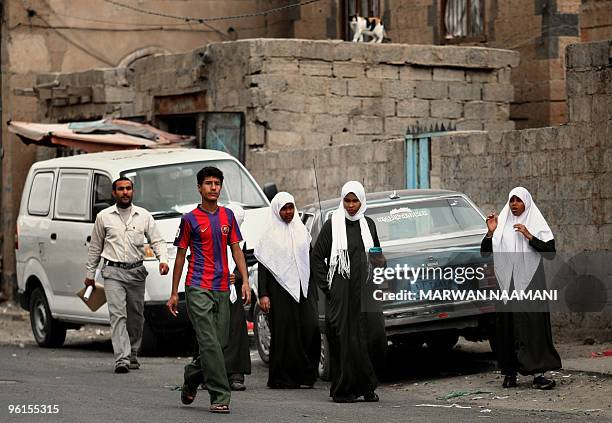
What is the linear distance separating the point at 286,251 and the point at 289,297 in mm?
452

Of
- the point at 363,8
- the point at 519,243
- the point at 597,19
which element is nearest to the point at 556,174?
the point at 597,19

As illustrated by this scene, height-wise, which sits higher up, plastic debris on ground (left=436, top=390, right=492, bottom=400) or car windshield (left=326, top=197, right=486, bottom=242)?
car windshield (left=326, top=197, right=486, bottom=242)

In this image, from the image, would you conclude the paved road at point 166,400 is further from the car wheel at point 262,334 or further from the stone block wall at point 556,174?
the stone block wall at point 556,174

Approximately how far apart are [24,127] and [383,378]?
1002 centimetres

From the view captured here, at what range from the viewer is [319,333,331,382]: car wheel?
1229 cm

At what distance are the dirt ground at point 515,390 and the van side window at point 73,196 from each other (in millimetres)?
4057

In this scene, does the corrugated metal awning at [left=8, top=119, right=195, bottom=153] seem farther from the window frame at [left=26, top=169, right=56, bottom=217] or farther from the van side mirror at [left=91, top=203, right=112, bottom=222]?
the van side mirror at [left=91, top=203, right=112, bottom=222]

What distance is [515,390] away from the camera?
36.4 feet

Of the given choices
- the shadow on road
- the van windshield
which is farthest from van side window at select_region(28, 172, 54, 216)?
the shadow on road

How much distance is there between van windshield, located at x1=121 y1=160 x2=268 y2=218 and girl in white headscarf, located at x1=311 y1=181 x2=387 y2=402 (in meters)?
4.42

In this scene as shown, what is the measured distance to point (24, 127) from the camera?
68.9 ft

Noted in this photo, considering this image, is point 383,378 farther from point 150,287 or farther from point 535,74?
point 535,74

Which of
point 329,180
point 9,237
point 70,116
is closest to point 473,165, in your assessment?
point 329,180

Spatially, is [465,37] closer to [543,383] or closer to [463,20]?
[463,20]
